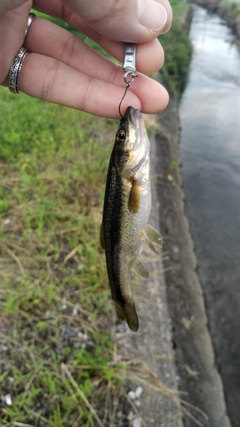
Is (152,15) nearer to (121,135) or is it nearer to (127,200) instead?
(121,135)

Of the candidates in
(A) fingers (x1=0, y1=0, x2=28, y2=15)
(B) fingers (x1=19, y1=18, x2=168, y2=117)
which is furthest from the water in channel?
(A) fingers (x1=0, y1=0, x2=28, y2=15)

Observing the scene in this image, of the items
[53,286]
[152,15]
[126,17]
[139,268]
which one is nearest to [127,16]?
[126,17]

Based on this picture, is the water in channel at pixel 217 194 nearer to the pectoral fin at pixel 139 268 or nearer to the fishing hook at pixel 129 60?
the pectoral fin at pixel 139 268

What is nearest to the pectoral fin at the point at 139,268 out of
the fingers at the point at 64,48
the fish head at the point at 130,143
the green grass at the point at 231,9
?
the fish head at the point at 130,143

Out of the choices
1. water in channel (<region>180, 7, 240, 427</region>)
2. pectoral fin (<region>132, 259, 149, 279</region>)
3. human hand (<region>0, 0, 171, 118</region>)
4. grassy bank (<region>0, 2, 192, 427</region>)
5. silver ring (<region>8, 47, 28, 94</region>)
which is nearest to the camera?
human hand (<region>0, 0, 171, 118</region>)

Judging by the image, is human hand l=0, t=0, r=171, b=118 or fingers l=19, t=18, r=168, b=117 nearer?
human hand l=0, t=0, r=171, b=118

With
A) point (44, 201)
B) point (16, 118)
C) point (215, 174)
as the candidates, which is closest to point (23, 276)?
point (44, 201)

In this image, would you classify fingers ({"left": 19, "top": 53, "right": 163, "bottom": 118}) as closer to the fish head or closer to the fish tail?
the fish head
